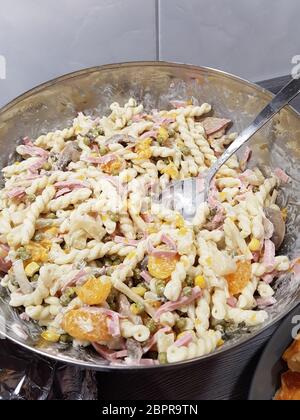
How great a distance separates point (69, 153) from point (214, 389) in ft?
2.60

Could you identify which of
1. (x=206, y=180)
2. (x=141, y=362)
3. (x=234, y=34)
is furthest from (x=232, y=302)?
(x=234, y=34)

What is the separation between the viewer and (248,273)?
1.31 meters

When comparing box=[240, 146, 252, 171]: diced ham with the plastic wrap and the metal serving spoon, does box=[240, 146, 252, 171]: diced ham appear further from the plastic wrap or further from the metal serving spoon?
the plastic wrap

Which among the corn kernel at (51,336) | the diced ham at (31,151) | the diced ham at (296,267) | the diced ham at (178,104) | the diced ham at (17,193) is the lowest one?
the corn kernel at (51,336)

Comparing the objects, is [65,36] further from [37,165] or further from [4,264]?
[4,264]

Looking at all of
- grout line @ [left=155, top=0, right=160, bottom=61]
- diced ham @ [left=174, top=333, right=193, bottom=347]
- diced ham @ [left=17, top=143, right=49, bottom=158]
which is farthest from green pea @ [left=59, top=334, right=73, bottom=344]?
grout line @ [left=155, top=0, right=160, bottom=61]

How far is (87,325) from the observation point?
1.14 meters

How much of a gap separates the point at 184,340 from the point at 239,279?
23cm

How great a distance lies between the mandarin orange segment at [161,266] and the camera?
1.27m

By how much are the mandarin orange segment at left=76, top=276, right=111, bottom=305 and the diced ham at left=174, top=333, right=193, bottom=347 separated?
0.65ft

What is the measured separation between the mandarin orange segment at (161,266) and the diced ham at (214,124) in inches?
20.8

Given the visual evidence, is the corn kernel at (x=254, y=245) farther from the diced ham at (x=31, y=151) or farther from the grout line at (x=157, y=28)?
the grout line at (x=157, y=28)

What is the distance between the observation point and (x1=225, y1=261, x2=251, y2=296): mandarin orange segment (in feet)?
4.22

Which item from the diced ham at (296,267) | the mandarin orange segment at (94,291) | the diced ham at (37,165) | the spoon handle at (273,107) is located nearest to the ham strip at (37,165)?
the diced ham at (37,165)
